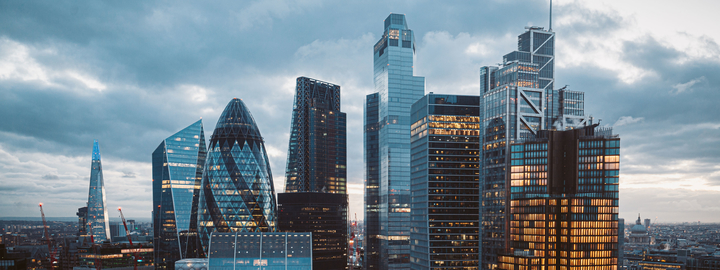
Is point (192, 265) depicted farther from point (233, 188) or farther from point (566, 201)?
point (566, 201)

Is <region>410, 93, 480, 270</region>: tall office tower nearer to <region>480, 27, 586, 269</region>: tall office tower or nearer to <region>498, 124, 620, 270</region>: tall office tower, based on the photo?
<region>480, 27, 586, 269</region>: tall office tower

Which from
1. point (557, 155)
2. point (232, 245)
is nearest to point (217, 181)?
point (232, 245)

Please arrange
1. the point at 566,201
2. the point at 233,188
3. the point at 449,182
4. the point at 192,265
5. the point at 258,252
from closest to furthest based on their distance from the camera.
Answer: the point at 566,201, the point at 258,252, the point at 192,265, the point at 449,182, the point at 233,188

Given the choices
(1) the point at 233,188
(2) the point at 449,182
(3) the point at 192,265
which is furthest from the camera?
(1) the point at 233,188

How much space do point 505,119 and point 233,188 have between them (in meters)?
107

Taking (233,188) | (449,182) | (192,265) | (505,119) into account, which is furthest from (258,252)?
(505,119)

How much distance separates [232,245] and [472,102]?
97031mm

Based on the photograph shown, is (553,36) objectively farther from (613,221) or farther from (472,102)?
(613,221)

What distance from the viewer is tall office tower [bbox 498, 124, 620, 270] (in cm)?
13238

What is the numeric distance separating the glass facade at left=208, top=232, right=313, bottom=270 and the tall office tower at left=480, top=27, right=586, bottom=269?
58.3m

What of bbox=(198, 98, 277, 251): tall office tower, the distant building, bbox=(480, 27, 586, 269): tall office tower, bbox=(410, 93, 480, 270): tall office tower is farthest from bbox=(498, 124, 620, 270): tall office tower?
bbox=(198, 98, 277, 251): tall office tower

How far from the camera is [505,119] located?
14325 centimetres

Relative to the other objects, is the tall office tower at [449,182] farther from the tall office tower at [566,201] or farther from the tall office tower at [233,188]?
the tall office tower at [233,188]

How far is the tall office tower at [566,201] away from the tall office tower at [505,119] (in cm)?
601
